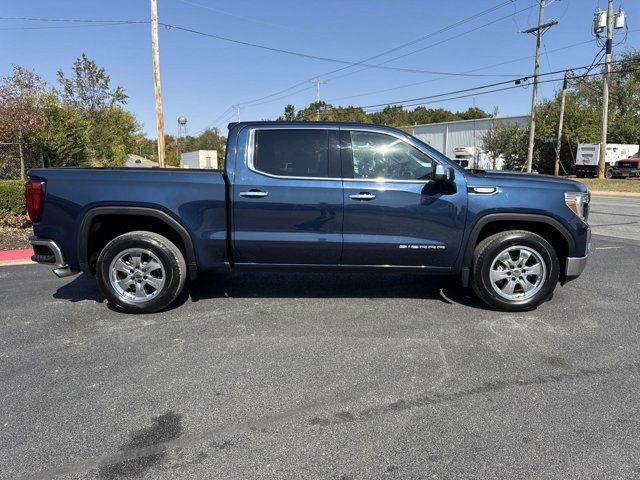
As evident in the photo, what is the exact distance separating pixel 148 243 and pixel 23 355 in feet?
4.69

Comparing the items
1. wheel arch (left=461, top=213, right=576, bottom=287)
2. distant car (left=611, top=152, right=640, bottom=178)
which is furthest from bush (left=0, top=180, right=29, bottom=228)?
distant car (left=611, top=152, right=640, bottom=178)

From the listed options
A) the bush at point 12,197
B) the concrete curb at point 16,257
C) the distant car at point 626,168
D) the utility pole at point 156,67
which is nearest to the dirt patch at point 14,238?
the concrete curb at point 16,257

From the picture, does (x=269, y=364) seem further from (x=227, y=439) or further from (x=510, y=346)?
(x=510, y=346)

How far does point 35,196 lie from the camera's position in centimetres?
477

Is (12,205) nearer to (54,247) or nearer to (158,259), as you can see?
(54,247)

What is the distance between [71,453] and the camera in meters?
2.71

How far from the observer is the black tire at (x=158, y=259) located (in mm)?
4844

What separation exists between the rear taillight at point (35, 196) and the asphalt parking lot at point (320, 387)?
1080 millimetres

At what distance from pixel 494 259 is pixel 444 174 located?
40.6 inches

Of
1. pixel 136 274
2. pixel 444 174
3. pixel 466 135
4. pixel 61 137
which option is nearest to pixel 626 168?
pixel 466 135

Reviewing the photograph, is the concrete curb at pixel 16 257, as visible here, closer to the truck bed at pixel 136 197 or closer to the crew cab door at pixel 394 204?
the truck bed at pixel 136 197

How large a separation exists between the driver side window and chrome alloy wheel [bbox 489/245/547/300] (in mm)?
1152

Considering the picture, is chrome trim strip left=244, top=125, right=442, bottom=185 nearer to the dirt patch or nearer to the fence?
the dirt patch

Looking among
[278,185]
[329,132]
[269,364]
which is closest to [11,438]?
[269,364]
